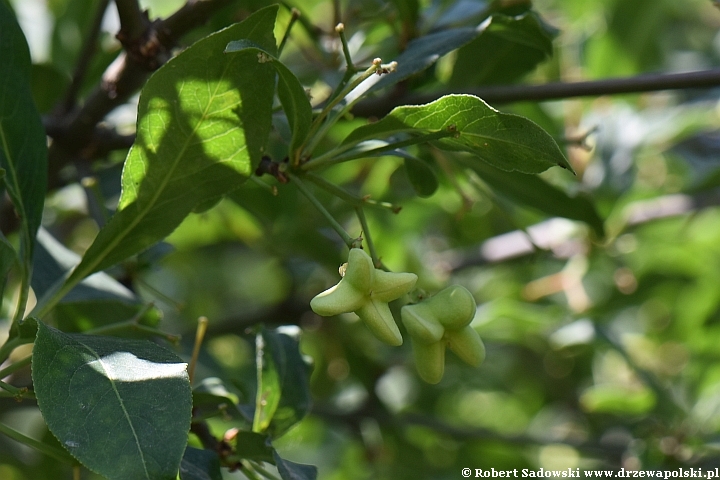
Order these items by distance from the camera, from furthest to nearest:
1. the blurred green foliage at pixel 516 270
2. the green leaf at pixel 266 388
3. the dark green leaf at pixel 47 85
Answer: the blurred green foliage at pixel 516 270
the dark green leaf at pixel 47 85
the green leaf at pixel 266 388

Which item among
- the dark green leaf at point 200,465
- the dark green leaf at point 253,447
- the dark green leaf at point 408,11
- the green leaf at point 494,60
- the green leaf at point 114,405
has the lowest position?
the dark green leaf at point 253,447

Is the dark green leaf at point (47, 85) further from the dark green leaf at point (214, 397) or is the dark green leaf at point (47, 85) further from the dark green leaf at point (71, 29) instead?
the dark green leaf at point (214, 397)

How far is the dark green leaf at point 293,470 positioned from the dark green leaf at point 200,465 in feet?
0.23

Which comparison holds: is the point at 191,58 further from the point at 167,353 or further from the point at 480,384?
the point at 480,384

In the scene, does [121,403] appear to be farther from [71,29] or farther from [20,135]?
[71,29]

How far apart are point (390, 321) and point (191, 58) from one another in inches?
13.1

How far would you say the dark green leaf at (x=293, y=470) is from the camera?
2.74 feet

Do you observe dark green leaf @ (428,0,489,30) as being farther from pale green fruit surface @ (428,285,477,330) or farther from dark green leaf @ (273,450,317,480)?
dark green leaf @ (273,450,317,480)

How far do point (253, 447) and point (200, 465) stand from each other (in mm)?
78

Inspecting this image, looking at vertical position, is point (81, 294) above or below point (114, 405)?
below

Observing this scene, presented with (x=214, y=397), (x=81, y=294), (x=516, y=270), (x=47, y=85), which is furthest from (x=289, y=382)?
(x=516, y=270)

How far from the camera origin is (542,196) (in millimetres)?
1239

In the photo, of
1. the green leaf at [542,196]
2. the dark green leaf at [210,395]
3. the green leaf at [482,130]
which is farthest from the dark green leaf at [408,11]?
the dark green leaf at [210,395]

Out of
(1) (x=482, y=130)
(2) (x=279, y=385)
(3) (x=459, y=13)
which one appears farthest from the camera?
(3) (x=459, y=13)
